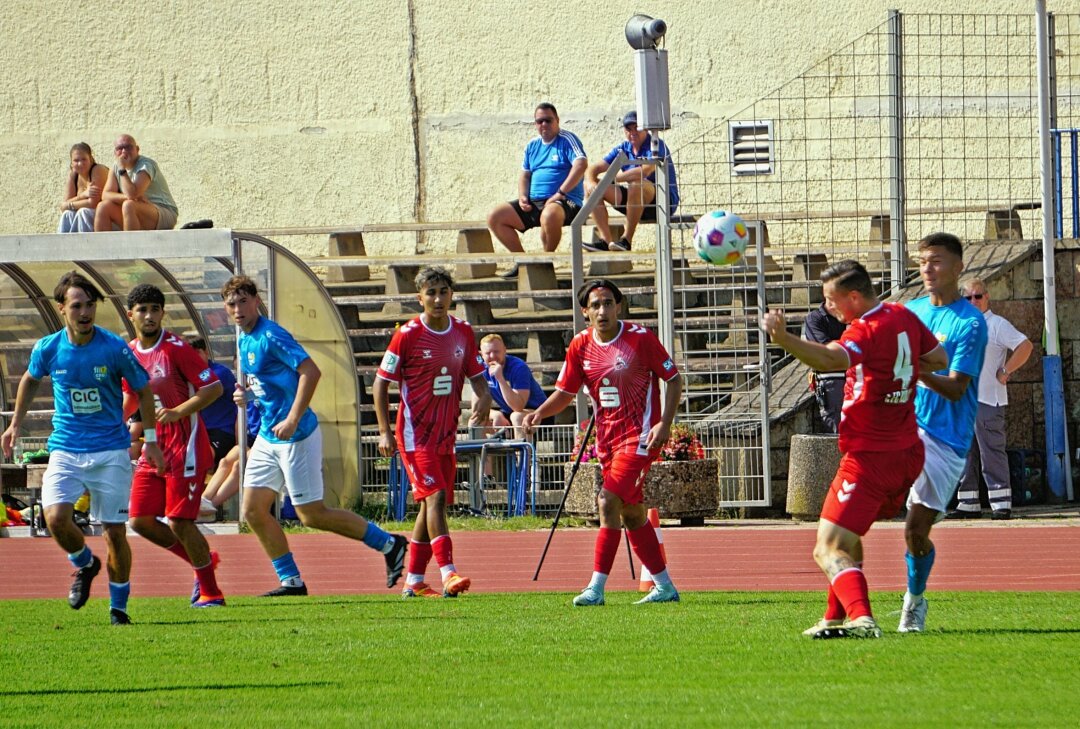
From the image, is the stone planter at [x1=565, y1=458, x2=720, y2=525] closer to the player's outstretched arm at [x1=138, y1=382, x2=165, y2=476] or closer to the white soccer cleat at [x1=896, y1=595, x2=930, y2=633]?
the player's outstretched arm at [x1=138, y1=382, x2=165, y2=476]

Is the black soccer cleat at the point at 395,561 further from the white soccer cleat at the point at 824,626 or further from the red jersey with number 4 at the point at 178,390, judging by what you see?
the white soccer cleat at the point at 824,626

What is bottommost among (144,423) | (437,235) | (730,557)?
(730,557)

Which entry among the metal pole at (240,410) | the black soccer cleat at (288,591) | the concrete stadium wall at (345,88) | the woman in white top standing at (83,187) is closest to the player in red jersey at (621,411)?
the black soccer cleat at (288,591)

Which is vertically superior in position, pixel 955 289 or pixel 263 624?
pixel 955 289

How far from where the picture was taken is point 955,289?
938 centimetres

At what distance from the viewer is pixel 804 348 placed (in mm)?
8125

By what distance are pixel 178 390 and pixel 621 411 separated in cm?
301

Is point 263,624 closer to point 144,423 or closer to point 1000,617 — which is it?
point 144,423

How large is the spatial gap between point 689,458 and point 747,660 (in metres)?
8.87

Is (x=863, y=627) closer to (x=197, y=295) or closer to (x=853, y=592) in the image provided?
(x=853, y=592)

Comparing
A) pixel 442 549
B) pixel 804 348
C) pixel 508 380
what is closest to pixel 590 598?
pixel 442 549

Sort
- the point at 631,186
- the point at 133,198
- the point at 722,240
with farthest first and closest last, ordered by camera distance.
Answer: the point at 631,186 → the point at 133,198 → the point at 722,240

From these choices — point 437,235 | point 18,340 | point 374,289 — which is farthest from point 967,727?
point 437,235

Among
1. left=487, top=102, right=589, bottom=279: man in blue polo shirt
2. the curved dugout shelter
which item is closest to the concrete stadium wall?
left=487, top=102, right=589, bottom=279: man in blue polo shirt
